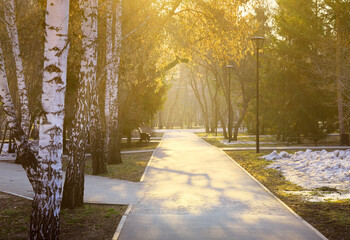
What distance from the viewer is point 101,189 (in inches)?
418

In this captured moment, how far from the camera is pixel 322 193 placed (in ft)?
33.8

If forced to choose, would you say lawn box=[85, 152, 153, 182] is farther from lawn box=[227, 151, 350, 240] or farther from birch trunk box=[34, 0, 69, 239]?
birch trunk box=[34, 0, 69, 239]

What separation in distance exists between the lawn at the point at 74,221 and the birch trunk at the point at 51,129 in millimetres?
764

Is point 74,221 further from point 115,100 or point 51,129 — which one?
point 115,100

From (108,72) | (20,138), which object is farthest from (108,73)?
(20,138)

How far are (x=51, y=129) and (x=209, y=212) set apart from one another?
3772mm

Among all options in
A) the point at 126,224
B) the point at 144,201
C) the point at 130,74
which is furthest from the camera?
the point at 130,74

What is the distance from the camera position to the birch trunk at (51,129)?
220 inches

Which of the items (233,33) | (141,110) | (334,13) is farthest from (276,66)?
(233,33)

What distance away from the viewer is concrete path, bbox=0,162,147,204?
30.0ft

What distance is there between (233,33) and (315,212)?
7872mm

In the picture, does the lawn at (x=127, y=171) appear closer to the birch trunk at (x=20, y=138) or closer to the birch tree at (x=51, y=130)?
the birch trunk at (x=20, y=138)

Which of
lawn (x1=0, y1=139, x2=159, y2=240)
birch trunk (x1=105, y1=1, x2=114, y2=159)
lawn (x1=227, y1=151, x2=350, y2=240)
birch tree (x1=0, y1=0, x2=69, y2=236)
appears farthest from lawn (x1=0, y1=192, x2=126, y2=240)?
birch trunk (x1=105, y1=1, x2=114, y2=159)

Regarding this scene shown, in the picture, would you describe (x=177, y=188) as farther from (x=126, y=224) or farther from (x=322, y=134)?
(x=322, y=134)
